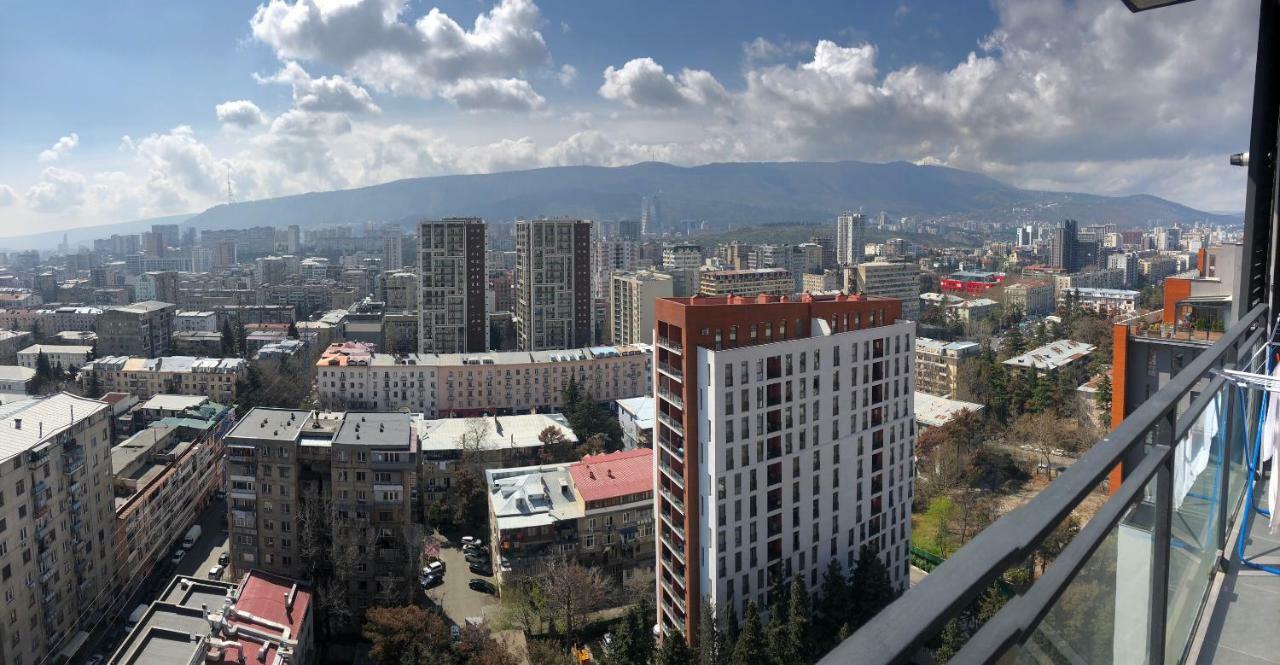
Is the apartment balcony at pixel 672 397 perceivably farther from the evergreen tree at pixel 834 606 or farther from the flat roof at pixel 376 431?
the flat roof at pixel 376 431

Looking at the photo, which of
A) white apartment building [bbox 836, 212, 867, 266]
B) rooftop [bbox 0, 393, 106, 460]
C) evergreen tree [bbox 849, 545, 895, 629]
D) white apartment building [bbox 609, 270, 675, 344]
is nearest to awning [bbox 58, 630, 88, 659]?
rooftop [bbox 0, 393, 106, 460]

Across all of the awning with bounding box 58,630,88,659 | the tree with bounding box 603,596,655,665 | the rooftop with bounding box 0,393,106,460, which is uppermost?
the rooftop with bounding box 0,393,106,460

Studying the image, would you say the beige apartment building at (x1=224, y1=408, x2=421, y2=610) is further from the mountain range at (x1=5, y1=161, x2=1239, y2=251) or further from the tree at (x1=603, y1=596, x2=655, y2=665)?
the mountain range at (x1=5, y1=161, x2=1239, y2=251)

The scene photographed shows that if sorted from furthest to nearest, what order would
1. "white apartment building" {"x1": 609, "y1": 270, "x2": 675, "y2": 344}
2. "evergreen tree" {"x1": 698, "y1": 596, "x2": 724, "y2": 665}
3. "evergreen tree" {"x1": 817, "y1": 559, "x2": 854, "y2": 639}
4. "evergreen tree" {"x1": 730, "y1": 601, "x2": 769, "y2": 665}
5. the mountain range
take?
the mountain range, "white apartment building" {"x1": 609, "y1": 270, "x2": 675, "y2": 344}, "evergreen tree" {"x1": 817, "y1": 559, "x2": 854, "y2": 639}, "evergreen tree" {"x1": 698, "y1": 596, "x2": 724, "y2": 665}, "evergreen tree" {"x1": 730, "y1": 601, "x2": 769, "y2": 665}

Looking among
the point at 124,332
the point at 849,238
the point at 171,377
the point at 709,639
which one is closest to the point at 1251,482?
the point at 709,639

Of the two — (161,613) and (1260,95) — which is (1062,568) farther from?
(161,613)

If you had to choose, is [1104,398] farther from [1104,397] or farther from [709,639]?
[709,639]

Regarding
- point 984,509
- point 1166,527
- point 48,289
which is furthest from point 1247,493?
point 48,289
